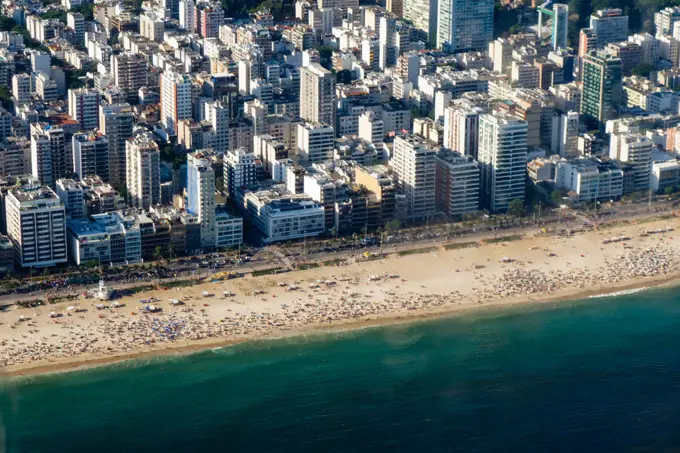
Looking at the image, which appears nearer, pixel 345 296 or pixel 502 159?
pixel 345 296

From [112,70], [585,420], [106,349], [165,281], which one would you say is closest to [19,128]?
[112,70]

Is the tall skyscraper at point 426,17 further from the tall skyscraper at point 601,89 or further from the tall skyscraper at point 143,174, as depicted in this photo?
the tall skyscraper at point 143,174

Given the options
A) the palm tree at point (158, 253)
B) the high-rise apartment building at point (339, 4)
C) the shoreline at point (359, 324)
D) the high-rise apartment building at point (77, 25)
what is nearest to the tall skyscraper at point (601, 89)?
the shoreline at point (359, 324)

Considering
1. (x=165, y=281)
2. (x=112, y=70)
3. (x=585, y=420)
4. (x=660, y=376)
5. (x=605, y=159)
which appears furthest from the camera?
(x=112, y=70)

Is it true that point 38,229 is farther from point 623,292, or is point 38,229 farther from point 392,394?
point 623,292

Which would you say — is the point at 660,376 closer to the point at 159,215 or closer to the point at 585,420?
the point at 585,420

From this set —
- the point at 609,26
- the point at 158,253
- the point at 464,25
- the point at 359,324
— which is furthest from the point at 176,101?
the point at 609,26
